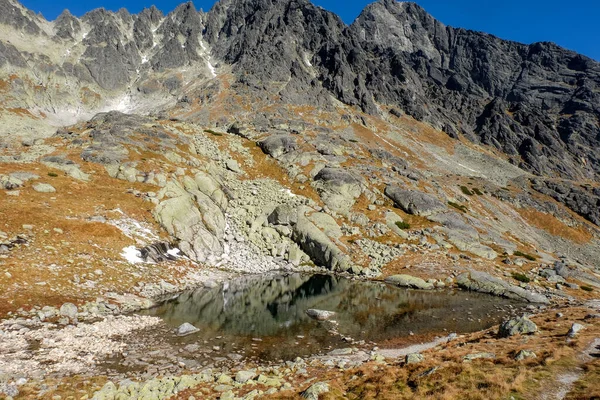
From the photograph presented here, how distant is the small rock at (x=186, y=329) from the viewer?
24.2 metres

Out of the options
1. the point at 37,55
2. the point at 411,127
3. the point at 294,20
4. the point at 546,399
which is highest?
the point at 294,20

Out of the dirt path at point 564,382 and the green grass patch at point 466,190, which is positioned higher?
the green grass patch at point 466,190

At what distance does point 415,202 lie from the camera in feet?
229

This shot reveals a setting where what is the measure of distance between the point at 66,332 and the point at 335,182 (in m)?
55.5

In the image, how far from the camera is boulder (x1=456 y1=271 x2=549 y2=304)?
43156mm

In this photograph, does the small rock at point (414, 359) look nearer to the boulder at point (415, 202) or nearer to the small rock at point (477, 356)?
the small rock at point (477, 356)

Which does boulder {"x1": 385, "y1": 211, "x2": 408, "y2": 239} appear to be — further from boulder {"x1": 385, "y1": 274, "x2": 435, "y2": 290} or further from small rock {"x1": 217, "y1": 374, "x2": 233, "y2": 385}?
small rock {"x1": 217, "y1": 374, "x2": 233, "y2": 385}

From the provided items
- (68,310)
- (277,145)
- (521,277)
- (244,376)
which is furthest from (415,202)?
(68,310)

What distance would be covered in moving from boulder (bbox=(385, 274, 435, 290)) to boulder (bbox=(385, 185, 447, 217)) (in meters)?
24.3

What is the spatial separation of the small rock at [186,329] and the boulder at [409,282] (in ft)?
101

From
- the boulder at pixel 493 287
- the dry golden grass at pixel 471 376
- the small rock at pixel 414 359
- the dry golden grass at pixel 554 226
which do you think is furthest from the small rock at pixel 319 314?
the dry golden grass at pixel 554 226

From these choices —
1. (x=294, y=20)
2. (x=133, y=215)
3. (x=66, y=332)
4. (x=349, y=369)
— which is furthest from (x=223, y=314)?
(x=294, y=20)

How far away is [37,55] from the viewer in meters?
178

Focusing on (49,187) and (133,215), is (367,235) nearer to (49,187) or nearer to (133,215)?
(133,215)
